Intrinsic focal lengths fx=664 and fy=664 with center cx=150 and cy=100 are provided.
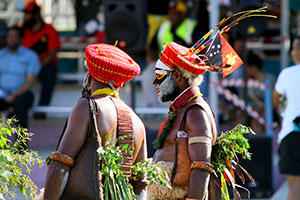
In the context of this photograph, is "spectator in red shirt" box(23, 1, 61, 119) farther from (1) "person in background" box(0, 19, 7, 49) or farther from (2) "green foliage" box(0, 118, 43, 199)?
(2) "green foliage" box(0, 118, 43, 199)

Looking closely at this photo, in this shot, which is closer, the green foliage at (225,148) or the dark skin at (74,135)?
the dark skin at (74,135)

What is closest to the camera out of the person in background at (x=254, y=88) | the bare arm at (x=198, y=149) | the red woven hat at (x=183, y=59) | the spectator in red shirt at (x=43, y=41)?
the bare arm at (x=198, y=149)

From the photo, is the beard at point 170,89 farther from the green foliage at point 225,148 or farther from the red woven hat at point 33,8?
the red woven hat at point 33,8

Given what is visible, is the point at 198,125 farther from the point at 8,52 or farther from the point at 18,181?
the point at 8,52

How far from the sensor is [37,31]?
11062mm

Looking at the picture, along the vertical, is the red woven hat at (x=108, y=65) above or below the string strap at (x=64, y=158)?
above

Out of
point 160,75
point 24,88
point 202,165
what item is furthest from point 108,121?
point 24,88

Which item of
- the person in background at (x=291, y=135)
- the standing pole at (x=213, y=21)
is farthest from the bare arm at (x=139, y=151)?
the standing pole at (x=213, y=21)

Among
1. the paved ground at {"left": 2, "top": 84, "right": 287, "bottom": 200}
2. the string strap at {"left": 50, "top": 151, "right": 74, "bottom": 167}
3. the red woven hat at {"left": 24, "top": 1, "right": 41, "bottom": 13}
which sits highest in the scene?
the string strap at {"left": 50, "top": 151, "right": 74, "bottom": 167}

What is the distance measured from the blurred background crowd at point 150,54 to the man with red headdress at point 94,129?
3.95 meters

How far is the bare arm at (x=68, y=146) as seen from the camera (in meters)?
3.36

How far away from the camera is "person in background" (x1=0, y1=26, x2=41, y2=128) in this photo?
980cm

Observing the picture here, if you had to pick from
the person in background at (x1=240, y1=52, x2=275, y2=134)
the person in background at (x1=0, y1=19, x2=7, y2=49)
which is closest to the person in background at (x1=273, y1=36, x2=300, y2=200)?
the person in background at (x1=240, y1=52, x2=275, y2=134)

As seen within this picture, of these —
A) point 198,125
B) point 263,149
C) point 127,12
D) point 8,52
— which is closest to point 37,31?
point 8,52
